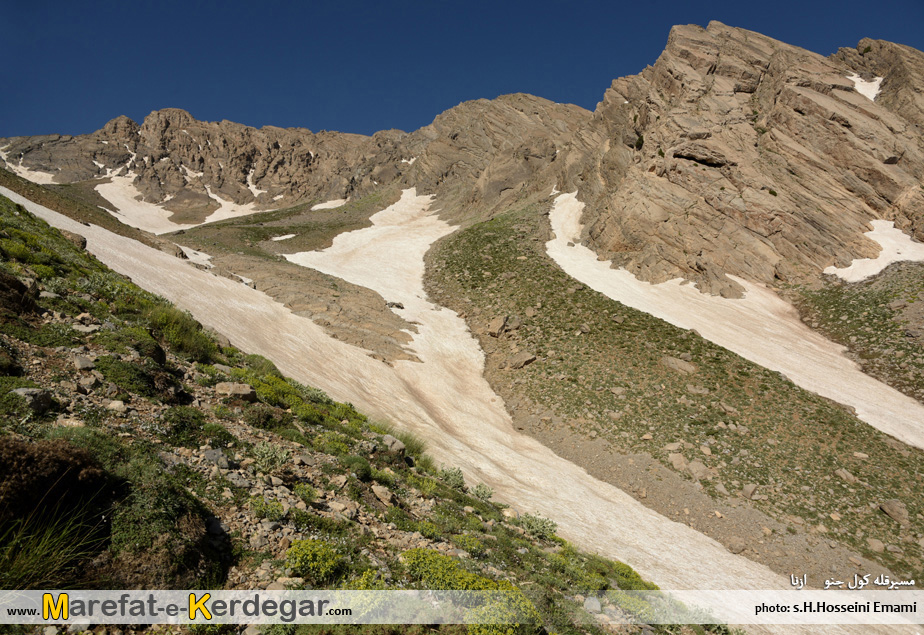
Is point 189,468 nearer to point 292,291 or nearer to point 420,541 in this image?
point 420,541

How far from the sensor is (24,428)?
20.0 feet

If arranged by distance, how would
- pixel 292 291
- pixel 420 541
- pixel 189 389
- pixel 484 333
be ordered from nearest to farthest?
pixel 420 541 < pixel 189 389 < pixel 292 291 < pixel 484 333

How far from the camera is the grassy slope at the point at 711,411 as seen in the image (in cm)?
1934

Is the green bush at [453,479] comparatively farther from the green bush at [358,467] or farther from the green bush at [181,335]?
the green bush at [181,335]

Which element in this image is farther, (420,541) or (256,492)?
(420,541)

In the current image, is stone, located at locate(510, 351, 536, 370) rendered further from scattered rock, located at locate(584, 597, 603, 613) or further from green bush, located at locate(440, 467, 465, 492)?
scattered rock, located at locate(584, 597, 603, 613)

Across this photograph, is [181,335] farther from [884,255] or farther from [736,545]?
[884,255]

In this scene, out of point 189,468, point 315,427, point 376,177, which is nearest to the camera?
point 189,468

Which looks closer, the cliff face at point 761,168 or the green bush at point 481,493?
the green bush at point 481,493

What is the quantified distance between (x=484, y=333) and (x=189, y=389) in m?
26.7

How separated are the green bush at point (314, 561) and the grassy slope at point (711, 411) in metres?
19.8

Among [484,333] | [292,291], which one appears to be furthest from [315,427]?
[484,333]

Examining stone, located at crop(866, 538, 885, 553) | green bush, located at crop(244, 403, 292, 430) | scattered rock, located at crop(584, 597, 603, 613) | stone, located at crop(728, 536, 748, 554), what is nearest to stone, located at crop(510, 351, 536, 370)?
stone, located at crop(728, 536, 748, 554)

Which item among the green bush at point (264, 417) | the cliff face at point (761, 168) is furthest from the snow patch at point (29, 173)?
the green bush at point (264, 417)
